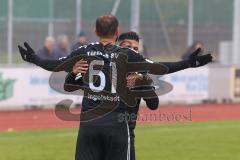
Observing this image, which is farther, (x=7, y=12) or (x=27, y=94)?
(x=7, y=12)

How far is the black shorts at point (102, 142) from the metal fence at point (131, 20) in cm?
1523

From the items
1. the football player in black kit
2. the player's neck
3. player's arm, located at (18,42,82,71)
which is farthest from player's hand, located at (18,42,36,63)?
the player's neck

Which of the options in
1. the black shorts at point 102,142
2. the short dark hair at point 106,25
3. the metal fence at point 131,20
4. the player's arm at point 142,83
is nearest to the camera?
the short dark hair at point 106,25

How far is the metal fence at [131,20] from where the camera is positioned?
22922 millimetres

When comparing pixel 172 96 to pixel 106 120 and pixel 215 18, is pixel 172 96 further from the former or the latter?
pixel 106 120

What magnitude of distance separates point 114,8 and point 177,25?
2779 mm

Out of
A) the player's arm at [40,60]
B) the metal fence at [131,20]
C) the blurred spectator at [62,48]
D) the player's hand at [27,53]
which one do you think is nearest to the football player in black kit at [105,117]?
the player's arm at [40,60]

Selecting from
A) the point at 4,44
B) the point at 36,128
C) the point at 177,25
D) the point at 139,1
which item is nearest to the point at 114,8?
the point at 139,1

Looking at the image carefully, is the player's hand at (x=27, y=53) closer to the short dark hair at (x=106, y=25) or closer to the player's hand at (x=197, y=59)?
the short dark hair at (x=106, y=25)

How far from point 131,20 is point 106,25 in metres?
19.0

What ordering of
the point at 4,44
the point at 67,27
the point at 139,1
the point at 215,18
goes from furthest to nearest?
the point at 215,18 → the point at 139,1 → the point at 67,27 → the point at 4,44

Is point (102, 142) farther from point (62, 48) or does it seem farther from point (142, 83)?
point (62, 48)

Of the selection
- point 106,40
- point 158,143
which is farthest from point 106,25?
point 158,143

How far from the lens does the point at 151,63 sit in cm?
700
